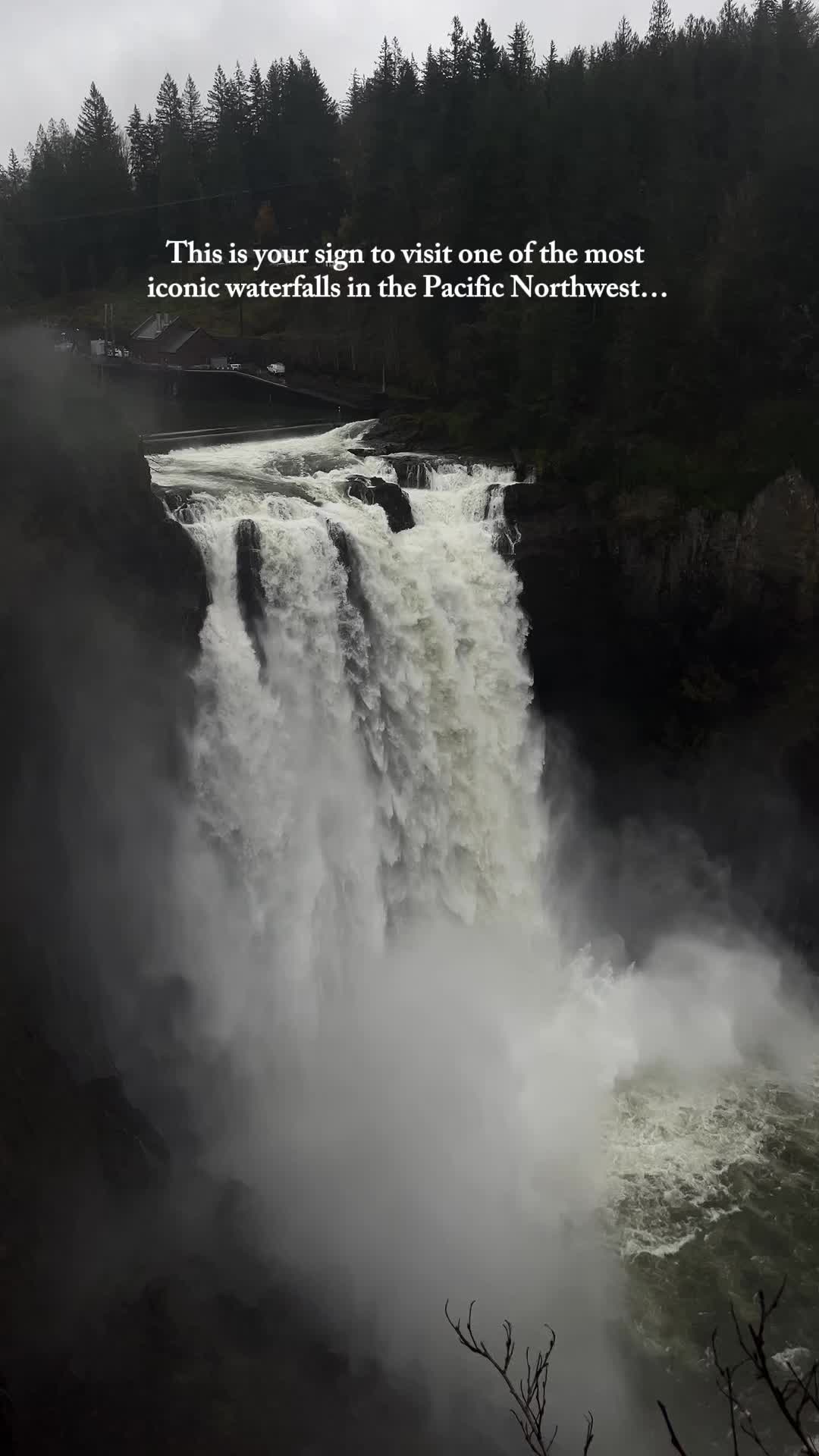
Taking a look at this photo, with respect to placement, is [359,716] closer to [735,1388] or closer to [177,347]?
[735,1388]

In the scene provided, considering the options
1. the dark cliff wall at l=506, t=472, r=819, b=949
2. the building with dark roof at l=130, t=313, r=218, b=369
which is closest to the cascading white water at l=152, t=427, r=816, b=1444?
the dark cliff wall at l=506, t=472, r=819, b=949

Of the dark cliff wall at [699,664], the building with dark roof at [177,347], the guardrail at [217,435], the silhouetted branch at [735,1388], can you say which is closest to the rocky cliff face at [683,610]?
the dark cliff wall at [699,664]

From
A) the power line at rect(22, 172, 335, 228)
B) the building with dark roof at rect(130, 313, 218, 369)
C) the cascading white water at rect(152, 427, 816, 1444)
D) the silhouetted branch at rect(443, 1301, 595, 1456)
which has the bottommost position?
the silhouetted branch at rect(443, 1301, 595, 1456)

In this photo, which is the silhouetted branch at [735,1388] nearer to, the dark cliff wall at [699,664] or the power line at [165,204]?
the dark cliff wall at [699,664]

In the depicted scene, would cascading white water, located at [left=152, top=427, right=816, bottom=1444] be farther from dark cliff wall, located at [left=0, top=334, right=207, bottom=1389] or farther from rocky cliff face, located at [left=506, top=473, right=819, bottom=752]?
rocky cliff face, located at [left=506, top=473, right=819, bottom=752]

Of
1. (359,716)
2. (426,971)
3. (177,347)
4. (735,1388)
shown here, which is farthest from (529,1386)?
(177,347)

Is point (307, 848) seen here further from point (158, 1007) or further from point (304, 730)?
point (158, 1007)
